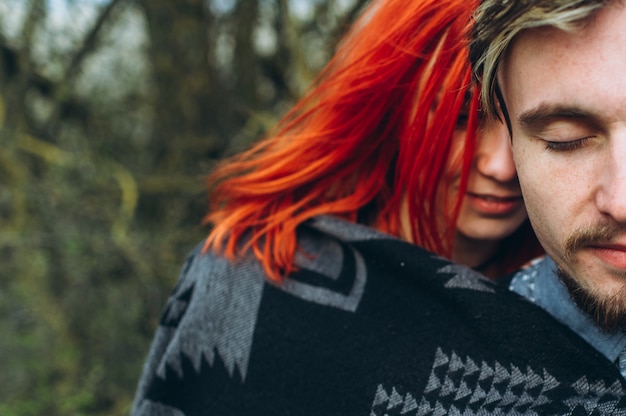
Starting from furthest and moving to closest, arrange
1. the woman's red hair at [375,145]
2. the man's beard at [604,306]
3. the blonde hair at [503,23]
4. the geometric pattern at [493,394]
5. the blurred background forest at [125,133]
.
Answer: the blurred background forest at [125,133] → the woman's red hair at [375,145] → the geometric pattern at [493,394] → the man's beard at [604,306] → the blonde hair at [503,23]

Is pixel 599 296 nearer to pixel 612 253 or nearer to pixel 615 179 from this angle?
pixel 612 253

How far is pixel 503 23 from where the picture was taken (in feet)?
3.36

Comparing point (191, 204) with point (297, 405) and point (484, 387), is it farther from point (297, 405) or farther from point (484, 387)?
point (484, 387)

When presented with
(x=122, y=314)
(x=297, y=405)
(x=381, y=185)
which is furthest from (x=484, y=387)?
(x=122, y=314)

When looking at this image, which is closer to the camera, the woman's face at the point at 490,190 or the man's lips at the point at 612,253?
the man's lips at the point at 612,253

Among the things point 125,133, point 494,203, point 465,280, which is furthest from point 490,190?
point 125,133

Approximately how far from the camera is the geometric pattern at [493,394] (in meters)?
1.20

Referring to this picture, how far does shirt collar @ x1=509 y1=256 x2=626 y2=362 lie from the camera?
1.21 meters

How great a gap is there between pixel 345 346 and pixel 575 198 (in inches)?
24.8

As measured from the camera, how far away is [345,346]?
57.8 inches

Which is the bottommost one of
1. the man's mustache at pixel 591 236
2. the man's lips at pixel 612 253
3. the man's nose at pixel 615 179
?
the man's lips at pixel 612 253

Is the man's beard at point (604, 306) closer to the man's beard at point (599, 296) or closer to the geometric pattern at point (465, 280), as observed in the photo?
the man's beard at point (599, 296)

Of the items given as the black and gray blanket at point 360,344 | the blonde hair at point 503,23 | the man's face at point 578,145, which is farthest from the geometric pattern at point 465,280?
the blonde hair at point 503,23

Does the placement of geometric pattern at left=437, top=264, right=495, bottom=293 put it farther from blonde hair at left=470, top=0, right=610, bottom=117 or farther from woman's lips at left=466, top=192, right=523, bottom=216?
blonde hair at left=470, top=0, right=610, bottom=117
